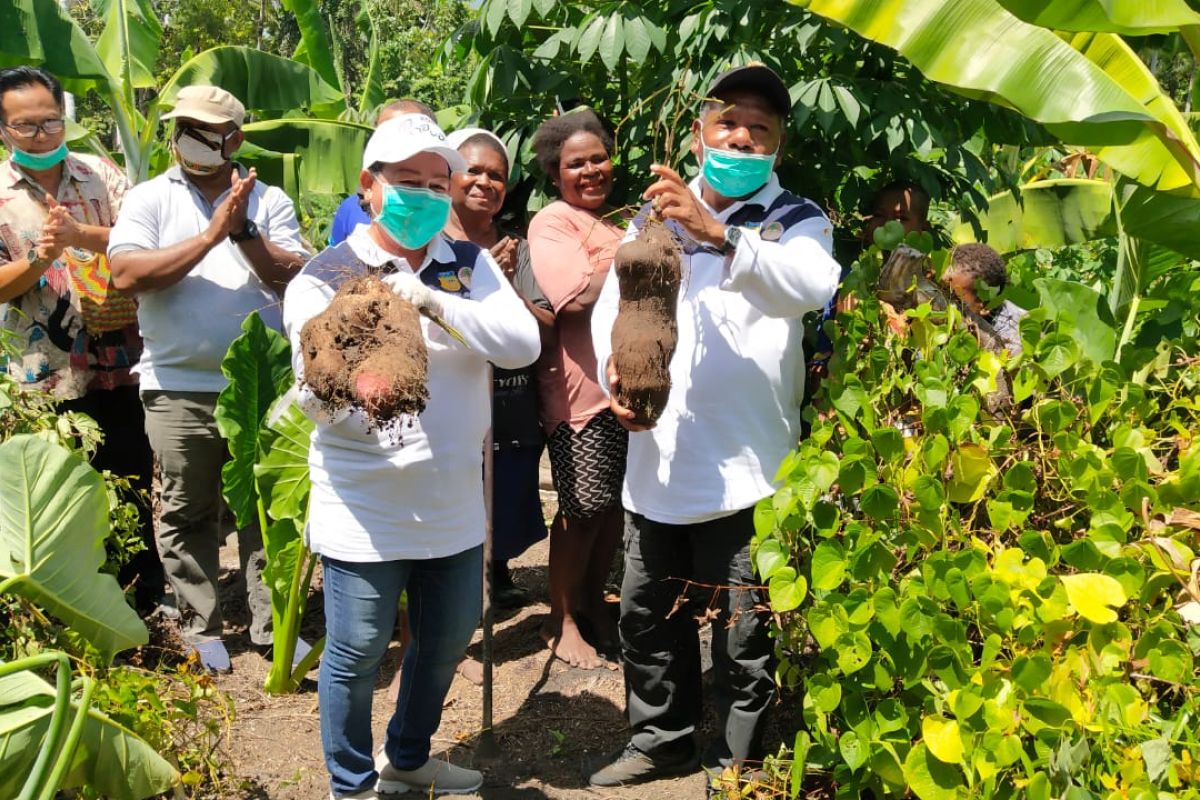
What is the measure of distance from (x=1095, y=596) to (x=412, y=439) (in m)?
1.61

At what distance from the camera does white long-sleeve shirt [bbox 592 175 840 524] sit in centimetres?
302

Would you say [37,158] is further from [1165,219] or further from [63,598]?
[1165,219]

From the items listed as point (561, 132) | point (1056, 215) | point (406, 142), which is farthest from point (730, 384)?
point (1056, 215)

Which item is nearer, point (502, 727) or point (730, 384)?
point (730, 384)

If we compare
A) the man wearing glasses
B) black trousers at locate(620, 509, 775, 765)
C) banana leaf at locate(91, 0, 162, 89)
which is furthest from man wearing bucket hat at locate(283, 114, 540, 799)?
banana leaf at locate(91, 0, 162, 89)

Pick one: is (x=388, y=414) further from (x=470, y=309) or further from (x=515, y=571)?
(x=515, y=571)

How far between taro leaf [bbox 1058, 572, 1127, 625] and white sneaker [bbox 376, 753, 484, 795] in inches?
74.0

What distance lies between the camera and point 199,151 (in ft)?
13.0

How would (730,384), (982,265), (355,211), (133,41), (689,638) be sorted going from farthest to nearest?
(133,41), (355,211), (982,265), (689,638), (730,384)

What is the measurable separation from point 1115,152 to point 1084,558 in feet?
3.90

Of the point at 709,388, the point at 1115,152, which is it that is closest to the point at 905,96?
the point at 1115,152

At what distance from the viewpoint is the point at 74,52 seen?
21.0ft

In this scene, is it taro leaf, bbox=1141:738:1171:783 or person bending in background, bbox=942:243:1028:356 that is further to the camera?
person bending in background, bbox=942:243:1028:356

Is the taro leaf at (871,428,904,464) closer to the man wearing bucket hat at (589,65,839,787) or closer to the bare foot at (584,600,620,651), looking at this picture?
the man wearing bucket hat at (589,65,839,787)
